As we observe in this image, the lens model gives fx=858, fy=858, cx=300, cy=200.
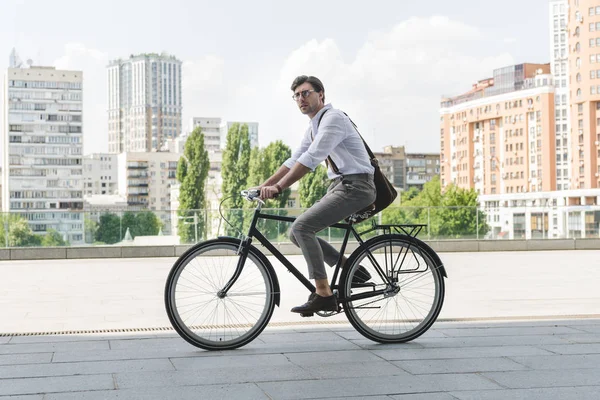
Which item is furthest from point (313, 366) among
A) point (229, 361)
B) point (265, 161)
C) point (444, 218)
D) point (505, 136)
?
point (505, 136)

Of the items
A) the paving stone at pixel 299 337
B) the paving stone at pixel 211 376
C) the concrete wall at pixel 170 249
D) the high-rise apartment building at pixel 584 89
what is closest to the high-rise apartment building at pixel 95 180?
the high-rise apartment building at pixel 584 89

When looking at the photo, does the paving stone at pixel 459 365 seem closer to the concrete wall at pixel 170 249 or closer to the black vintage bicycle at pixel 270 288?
the black vintage bicycle at pixel 270 288

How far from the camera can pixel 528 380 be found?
4270 millimetres

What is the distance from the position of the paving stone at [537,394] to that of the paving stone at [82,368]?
163cm

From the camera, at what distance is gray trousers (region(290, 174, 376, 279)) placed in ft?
17.1

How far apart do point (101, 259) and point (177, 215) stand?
2.24 m

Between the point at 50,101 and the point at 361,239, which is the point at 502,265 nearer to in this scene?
the point at 361,239

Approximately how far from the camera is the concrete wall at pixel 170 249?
2038 centimetres

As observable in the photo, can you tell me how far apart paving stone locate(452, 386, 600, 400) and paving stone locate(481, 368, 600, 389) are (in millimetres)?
98

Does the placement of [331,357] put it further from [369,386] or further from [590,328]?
[590,328]

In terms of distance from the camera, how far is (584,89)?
10538 centimetres

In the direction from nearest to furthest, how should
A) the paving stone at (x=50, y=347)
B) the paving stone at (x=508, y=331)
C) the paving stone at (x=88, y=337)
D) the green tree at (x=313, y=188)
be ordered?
1. the paving stone at (x=50, y=347)
2. the paving stone at (x=88, y=337)
3. the paving stone at (x=508, y=331)
4. the green tree at (x=313, y=188)

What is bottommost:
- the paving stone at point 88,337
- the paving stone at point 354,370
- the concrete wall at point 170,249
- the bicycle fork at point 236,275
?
the concrete wall at point 170,249

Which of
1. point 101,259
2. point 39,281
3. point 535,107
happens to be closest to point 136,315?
point 39,281
